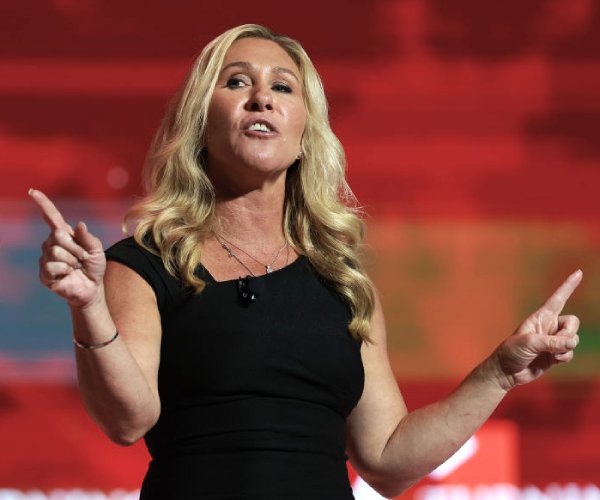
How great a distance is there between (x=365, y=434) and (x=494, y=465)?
3.38 feet

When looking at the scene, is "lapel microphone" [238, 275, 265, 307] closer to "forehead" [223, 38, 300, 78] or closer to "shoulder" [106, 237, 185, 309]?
"shoulder" [106, 237, 185, 309]

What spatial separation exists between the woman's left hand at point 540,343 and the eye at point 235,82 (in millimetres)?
618

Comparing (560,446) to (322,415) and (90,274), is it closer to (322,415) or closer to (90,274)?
(322,415)

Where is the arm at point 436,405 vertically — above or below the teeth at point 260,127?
below

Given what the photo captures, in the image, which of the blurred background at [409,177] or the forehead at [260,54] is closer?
the forehead at [260,54]

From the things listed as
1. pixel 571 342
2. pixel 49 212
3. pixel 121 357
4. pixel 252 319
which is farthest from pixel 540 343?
pixel 49 212

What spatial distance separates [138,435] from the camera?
63.8 inches

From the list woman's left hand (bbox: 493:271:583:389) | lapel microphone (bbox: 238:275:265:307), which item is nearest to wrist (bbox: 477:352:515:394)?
woman's left hand (bbox: 493:271:583:389)

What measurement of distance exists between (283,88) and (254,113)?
11 cm

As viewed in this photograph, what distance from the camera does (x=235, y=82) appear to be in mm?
1940

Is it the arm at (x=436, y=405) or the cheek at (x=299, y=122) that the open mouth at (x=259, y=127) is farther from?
the arm at (x=436, y=405)

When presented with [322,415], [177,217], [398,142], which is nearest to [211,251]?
[177,217]

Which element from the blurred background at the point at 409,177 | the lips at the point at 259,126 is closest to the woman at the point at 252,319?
the lips at the point at 259,126

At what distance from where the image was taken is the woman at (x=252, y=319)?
1630mm
